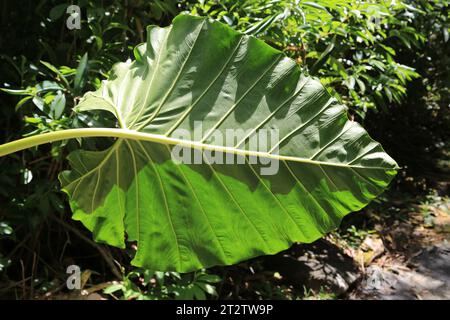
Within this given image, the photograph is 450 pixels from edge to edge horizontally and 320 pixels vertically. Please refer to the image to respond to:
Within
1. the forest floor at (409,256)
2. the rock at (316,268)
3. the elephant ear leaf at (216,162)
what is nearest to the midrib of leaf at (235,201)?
the elephant ear leaf at (216,162)

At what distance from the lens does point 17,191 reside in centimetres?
189

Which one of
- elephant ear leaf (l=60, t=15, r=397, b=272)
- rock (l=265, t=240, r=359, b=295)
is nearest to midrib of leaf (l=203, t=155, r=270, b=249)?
elephant ear leaf (l=60, t=15, r=397, b=272)

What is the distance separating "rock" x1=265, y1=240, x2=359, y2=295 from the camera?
9.37 ft

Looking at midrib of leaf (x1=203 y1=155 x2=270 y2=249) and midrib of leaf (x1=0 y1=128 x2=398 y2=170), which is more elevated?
midrib of leaf (x1=0 y1=128 x2=398 y2=170)

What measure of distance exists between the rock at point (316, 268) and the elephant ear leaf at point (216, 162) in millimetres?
1865

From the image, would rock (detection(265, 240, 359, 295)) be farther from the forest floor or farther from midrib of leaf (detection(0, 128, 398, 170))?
midrib of leaf (detection(0, 128, 398, 170))

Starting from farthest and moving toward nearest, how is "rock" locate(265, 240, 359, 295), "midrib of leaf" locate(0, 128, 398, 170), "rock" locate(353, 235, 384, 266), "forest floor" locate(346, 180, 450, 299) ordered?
1. "rock" locate(353, 235, 384, 266)
2. "forest floor" locate(346, 180, 450, 299)
3. "rock" locate(265, 240, 359, 295)
4. "midrib of leaf" locate(0, 128, 398, 170)

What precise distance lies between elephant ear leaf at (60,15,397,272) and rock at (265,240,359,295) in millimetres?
1865

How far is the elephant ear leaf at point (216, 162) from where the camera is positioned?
0.98 meters

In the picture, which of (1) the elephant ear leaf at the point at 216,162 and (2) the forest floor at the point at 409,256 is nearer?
(1) the elephant ear leaf at the point at 216,162

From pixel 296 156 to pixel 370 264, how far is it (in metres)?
2.52

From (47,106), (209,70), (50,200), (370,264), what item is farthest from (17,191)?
(370,264)

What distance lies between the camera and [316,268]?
2945 millimetres

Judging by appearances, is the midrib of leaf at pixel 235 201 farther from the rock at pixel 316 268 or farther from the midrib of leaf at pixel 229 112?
the rock at pixel 316 268
